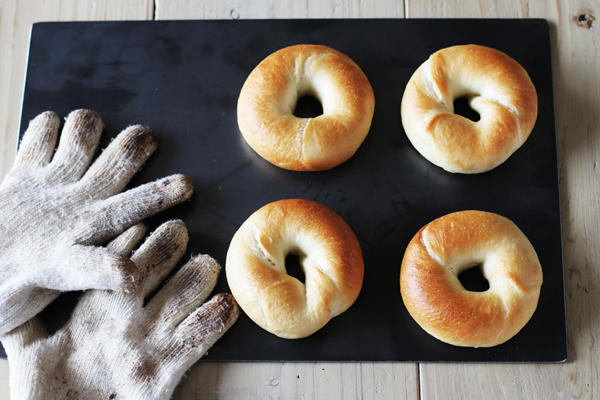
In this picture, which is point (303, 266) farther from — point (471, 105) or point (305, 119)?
point (471, 105)

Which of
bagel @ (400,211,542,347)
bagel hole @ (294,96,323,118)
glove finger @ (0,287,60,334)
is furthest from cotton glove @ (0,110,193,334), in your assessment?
bagel @ (400,211,542,347)

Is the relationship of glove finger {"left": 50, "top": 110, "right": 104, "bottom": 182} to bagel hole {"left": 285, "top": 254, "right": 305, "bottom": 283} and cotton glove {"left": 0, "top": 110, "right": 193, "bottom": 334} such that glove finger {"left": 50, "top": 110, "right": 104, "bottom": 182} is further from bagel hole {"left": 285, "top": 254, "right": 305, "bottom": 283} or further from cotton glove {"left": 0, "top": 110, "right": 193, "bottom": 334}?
bagel hole {"left": 285, "top": 254, "right": 305, "bottom": 283}

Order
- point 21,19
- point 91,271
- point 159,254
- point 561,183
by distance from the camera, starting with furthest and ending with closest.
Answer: point 21,19
point 561,183
point 159,254
point 91,271

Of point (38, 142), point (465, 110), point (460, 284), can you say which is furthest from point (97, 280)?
point (465, 110)

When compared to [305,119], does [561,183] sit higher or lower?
lower

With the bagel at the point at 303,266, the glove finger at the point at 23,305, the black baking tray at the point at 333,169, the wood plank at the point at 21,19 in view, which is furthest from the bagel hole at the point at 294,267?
the wood plank at the point at 21,19

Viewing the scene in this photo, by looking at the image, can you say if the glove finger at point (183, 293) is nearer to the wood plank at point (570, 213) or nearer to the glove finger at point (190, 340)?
the glove finger at point (190, 340)
